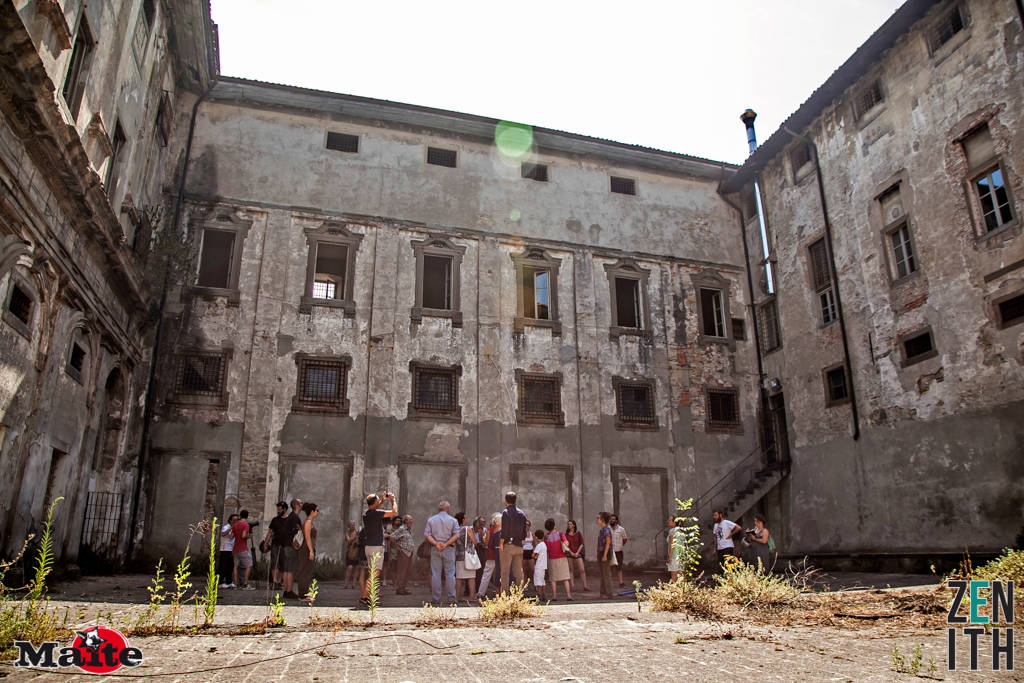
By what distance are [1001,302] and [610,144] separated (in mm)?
11787

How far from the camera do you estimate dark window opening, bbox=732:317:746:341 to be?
21797mm

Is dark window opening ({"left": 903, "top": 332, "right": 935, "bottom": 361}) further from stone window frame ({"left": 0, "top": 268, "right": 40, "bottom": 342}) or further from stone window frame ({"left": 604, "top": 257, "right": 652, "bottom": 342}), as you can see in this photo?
stone window frame ({"left": 0, "top": 268, "right": 40, "bottom": 342})

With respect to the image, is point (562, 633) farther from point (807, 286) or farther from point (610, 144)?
point (610, 144)

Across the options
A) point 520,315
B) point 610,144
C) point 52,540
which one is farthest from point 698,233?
point 52,540

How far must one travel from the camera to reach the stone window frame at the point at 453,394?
59.4ft

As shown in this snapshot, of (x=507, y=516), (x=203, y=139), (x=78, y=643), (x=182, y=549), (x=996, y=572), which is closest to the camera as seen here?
(x=78, y=643)

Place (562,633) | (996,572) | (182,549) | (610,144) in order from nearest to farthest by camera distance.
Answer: (562,633), (996,572), (182,549), (610,144)

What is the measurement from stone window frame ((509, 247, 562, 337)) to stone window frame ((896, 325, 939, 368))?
28.6 ft

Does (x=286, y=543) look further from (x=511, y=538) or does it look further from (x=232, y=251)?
(x=232, y=251)

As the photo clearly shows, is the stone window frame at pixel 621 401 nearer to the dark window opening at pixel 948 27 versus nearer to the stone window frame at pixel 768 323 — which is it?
the stone window frame at pixel 768 323

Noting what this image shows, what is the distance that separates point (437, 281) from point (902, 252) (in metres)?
12.2

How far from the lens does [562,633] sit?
7.04m

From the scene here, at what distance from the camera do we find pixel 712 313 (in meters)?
22.1

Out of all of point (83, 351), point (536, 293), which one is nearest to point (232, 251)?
point (83, 351)
